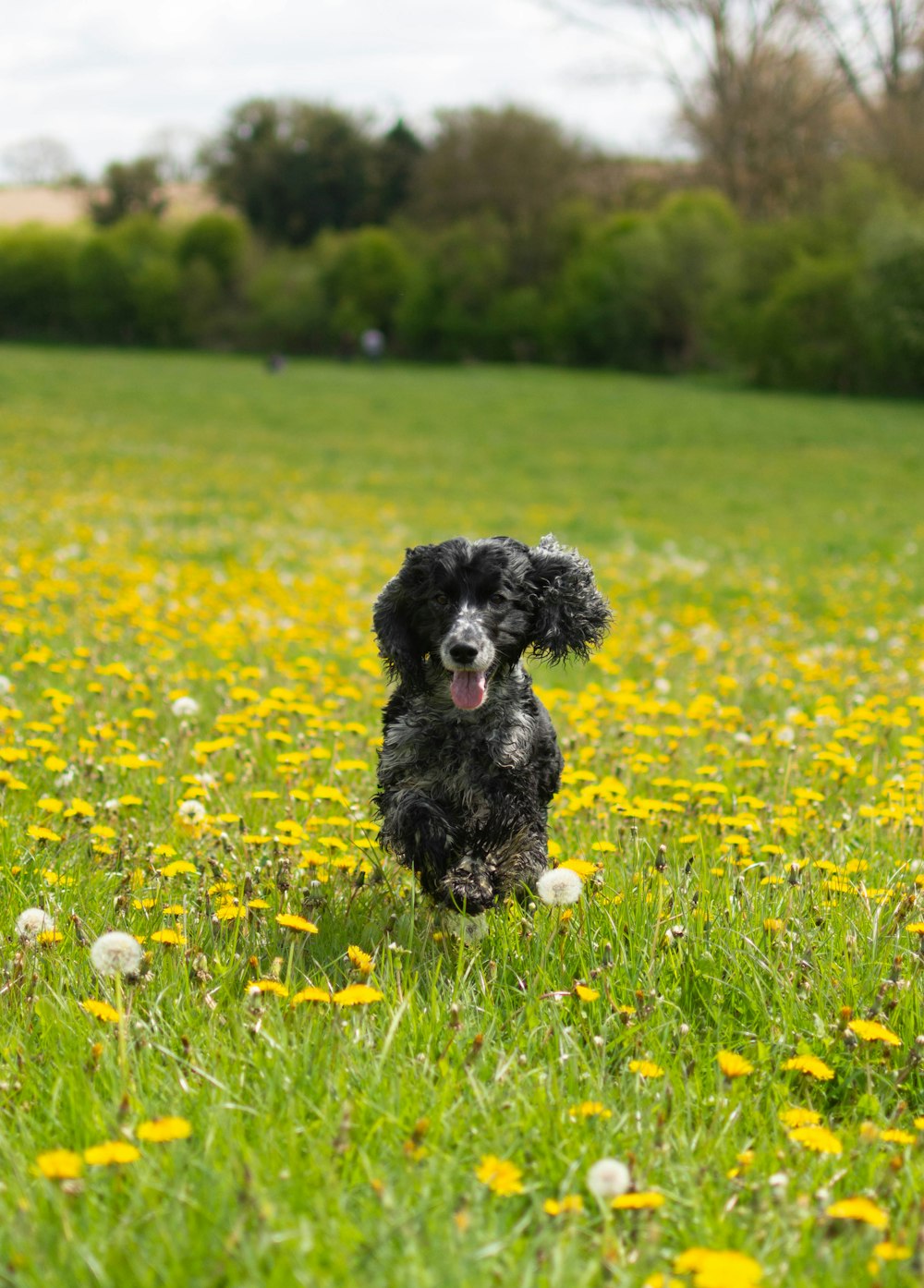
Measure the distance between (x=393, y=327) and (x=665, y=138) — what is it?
1576cm

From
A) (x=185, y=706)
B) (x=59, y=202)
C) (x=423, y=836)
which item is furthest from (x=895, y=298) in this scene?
(x=59, y=202)

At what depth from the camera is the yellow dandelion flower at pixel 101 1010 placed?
252 cm

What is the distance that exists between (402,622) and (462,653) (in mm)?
433

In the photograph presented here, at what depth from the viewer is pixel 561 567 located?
3781 mm

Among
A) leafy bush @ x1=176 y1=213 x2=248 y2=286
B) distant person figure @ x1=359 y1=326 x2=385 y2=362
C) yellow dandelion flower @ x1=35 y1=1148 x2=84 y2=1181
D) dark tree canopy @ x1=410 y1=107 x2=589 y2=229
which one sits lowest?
yellow dandelion flower @ x1=35 y1=1148 x2=84 y2=1181

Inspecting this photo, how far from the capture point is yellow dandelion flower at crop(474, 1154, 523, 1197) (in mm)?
2033

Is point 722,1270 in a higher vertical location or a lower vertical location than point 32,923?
higher

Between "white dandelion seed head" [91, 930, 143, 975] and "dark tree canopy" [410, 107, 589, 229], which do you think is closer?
"white dandelion seed head" [91, 930, 143, 975]

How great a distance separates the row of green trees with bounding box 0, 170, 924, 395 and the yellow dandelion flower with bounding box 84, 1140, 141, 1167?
4045cm

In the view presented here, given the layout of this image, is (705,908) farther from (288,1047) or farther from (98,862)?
(98,862)

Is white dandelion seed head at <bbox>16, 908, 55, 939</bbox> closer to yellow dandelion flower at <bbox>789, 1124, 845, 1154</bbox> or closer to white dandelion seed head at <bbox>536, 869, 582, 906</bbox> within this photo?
white dandelion seed head at <bbox>536, 869, 582, 906</bbox>

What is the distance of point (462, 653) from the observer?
3281 mm

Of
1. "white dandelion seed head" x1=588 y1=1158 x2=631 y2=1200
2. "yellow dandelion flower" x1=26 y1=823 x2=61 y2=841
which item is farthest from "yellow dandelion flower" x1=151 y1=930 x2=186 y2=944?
"white dandelion seed head" x1=588 y1=1158 x2=631 y2=1200

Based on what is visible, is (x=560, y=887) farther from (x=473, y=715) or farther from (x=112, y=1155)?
(x=112, y=1155)
